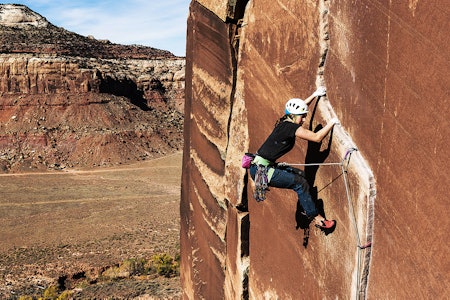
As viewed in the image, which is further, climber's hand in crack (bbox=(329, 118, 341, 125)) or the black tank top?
the black tank top

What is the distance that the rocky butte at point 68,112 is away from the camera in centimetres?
5928

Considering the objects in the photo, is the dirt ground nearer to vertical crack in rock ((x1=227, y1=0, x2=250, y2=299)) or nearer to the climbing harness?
vertical crack in rock ((x1=227, y1=0, x2=250, y2=299))

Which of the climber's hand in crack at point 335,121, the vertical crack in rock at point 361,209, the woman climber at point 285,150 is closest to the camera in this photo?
the vertical crack in rock at point 361,209

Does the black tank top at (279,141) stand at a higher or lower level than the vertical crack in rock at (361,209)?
higher

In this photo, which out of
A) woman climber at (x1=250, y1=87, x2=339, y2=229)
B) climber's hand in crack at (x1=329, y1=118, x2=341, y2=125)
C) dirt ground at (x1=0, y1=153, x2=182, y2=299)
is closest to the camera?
climber's hand in crack at (x1=329, y1=118, x2=341, y2=125)

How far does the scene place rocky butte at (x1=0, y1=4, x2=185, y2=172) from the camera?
59.3m

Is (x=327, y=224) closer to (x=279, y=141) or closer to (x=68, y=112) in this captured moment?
(x=279, y=141)

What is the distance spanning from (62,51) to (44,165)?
17.9 m

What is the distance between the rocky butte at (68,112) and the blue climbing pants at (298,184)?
52.8m

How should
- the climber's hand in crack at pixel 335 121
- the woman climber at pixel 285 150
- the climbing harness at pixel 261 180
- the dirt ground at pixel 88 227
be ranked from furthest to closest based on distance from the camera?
the dirt ground at pixel 88 227, the climbing harness at pixel 261 180, the woman climber at pixel 285 150, the climber's hand in crack at pixel 335 121

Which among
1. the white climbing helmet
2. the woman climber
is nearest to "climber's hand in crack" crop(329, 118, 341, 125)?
the woman climber

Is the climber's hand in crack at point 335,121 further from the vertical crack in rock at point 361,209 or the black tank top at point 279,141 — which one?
the black tank top at point 279,141

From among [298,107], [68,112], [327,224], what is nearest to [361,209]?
[327,224]

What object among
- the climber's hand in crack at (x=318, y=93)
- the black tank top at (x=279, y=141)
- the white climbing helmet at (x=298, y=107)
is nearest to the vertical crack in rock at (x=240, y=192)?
the black tank top at (x=279, y=141)
